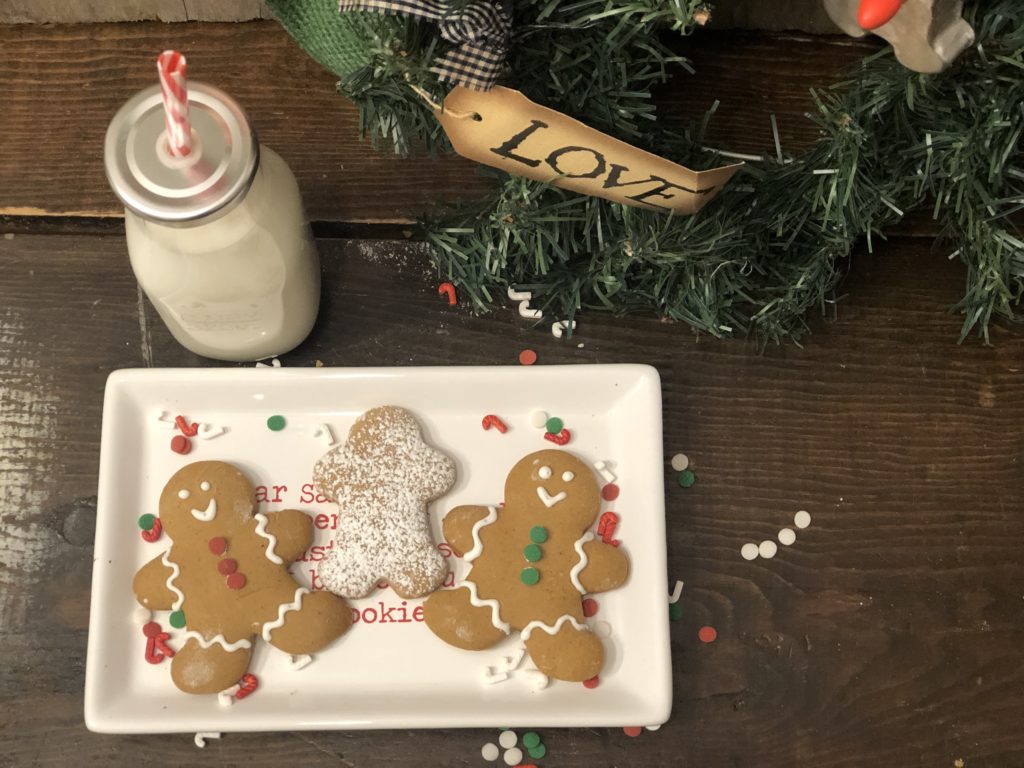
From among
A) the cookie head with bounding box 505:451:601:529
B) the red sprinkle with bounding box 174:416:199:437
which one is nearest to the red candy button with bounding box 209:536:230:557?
the red sprinkle with bounding box 174:416:199:437

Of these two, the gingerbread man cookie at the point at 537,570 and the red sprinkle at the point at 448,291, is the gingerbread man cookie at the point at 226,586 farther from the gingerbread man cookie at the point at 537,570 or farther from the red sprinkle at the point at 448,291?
the red sprinkle at the point at 448,291

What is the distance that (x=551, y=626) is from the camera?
76 cm

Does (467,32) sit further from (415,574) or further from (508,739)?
(508,739)

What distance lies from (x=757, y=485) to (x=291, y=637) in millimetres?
415

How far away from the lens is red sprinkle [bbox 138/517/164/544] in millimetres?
784

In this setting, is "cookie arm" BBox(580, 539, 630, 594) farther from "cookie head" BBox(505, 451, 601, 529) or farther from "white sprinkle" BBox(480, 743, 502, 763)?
"white sprinkle" BBox(480, 743, 502, 763)

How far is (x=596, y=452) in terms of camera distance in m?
0.82

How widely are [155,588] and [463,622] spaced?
247 millimetres

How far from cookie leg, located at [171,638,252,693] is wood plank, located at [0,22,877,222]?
0.39 metres

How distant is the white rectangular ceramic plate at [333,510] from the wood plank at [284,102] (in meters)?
0.18

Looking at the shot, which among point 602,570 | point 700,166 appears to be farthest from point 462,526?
point 700,166

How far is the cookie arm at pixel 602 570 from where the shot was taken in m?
0.77

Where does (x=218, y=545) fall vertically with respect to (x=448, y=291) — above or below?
below

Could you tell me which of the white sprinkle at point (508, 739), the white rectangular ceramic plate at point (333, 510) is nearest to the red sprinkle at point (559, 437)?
the white rectangular ceramic plate at point (333, 510)
